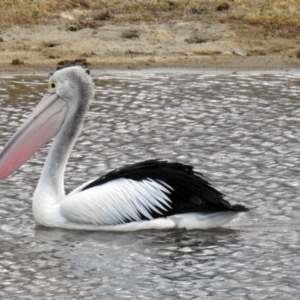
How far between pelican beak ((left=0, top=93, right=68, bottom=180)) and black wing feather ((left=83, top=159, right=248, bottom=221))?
2.03ft

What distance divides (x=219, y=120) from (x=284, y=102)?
3.97ft

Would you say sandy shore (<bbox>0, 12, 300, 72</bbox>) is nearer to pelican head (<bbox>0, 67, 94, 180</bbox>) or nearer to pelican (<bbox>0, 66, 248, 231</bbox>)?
pelican head (<bbox>0, 67, 94, 180</bbox>)

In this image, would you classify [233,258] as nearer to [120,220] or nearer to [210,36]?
[120,220]

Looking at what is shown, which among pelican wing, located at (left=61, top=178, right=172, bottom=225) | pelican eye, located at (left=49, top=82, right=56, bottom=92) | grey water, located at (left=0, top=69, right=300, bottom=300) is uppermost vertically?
pelican eye, located at (left=49, top=82, right=56, bottom=92)

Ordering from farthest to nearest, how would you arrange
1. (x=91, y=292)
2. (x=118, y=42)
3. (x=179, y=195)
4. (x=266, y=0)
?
(x=266, y=0) → (x=118, y=42) → (x=179, y=195) → (x=91, y=292)

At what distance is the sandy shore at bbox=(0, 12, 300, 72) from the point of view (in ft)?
48.0

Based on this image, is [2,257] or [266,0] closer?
[2,257]

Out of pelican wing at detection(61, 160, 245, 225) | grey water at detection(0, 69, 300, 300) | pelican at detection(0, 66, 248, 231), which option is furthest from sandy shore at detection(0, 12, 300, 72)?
pelican wing at detection(61, 160, 245, 225)

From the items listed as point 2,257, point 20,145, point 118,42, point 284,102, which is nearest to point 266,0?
point 118,42

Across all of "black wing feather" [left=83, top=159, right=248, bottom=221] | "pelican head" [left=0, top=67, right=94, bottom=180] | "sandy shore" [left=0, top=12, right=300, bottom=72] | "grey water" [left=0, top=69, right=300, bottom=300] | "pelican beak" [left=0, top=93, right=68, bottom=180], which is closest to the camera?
"grey water" [left=0, top=69, right=300, bottom=300]

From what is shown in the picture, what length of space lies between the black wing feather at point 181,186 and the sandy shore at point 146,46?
6.72 metres

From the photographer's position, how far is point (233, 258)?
6.97 meters

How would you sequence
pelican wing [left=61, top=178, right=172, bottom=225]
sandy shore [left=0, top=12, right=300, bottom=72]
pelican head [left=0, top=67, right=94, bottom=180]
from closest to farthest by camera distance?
pelican wing [left=61, top=178, right=172, bottom=225] < pelican head [left=0, top=67, right=94, bottom=180] < sandy shore [left=0, top=12, right=300, bottom=72]

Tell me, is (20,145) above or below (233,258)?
above
